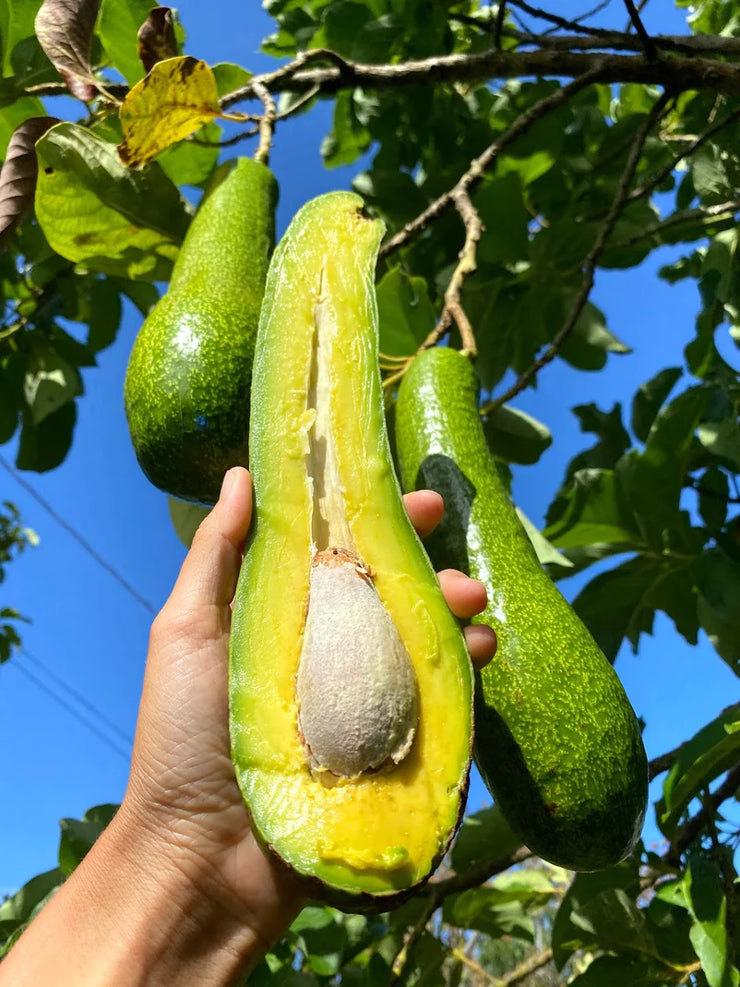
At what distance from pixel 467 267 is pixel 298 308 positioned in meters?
0.44

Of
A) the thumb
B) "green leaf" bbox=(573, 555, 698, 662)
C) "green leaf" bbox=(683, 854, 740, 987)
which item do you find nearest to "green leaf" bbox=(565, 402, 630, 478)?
"green leaf" bbox=(573, 555, 698, 662)

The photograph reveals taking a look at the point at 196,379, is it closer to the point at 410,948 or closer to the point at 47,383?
the point at 47,383

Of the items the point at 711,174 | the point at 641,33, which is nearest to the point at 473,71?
the point at 641,33

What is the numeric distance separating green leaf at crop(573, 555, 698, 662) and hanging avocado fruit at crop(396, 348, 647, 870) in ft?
2.15

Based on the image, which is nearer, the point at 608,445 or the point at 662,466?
the point at 662,466

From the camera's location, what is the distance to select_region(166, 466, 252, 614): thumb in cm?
104

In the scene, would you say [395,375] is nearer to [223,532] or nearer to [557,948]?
[223,532]

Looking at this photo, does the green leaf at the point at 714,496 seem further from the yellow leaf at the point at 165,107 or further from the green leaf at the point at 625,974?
the yellow leaf at the point at 165,107

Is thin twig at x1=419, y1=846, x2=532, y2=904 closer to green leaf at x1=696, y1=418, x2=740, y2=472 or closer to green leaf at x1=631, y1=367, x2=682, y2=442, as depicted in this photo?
green leaf at x1=696, y1=418, x2=740, y2=472

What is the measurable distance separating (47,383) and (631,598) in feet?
5.71

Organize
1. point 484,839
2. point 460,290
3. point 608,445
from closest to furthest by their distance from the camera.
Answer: point 460,290 < point 484,839 < point 608,445

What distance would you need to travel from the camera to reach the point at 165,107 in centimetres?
141

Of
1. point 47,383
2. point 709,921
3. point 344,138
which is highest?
point 344,138

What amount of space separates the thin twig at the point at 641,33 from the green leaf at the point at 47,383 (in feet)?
5.62
